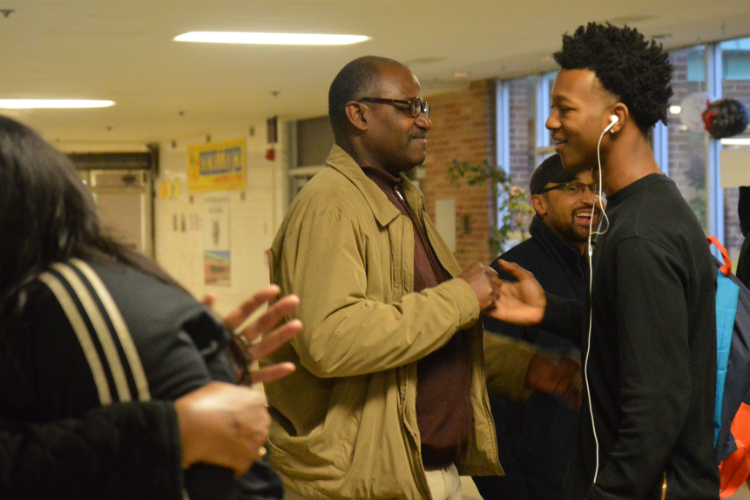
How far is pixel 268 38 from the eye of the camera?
23.5 ft

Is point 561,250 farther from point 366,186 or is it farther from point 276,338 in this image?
point 276,338

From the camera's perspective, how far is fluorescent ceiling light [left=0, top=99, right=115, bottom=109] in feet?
35.7

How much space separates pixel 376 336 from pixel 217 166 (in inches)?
557

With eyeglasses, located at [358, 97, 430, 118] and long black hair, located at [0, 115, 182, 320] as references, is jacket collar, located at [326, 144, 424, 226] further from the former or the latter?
long black hair, located at [0, 115, 182, 320]

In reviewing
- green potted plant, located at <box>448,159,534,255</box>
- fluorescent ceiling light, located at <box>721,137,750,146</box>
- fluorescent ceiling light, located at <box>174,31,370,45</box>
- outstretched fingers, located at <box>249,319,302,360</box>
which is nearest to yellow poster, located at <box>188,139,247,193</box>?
green potted plant, located at <box>448,159,534,255</box>

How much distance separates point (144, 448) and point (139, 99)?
34.3 ft

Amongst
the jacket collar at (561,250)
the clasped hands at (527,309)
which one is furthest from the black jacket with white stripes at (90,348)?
the jacket collar at (561,250)

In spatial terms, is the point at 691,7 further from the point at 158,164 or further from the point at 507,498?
the point at 158,164

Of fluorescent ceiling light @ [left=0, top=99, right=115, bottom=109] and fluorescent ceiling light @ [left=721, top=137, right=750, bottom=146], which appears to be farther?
fluorescent ceiling light @ [left=0, top=99, right=115, bottom=109]

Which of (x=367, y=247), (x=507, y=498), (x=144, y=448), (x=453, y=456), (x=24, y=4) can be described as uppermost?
(x=24, y=4)

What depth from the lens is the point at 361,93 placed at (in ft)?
7.06

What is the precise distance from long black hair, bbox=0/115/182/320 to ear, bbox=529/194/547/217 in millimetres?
1912

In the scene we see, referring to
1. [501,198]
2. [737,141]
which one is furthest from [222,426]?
[501,198]

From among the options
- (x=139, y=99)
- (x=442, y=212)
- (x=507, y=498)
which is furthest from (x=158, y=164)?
(x=507, y=498)
